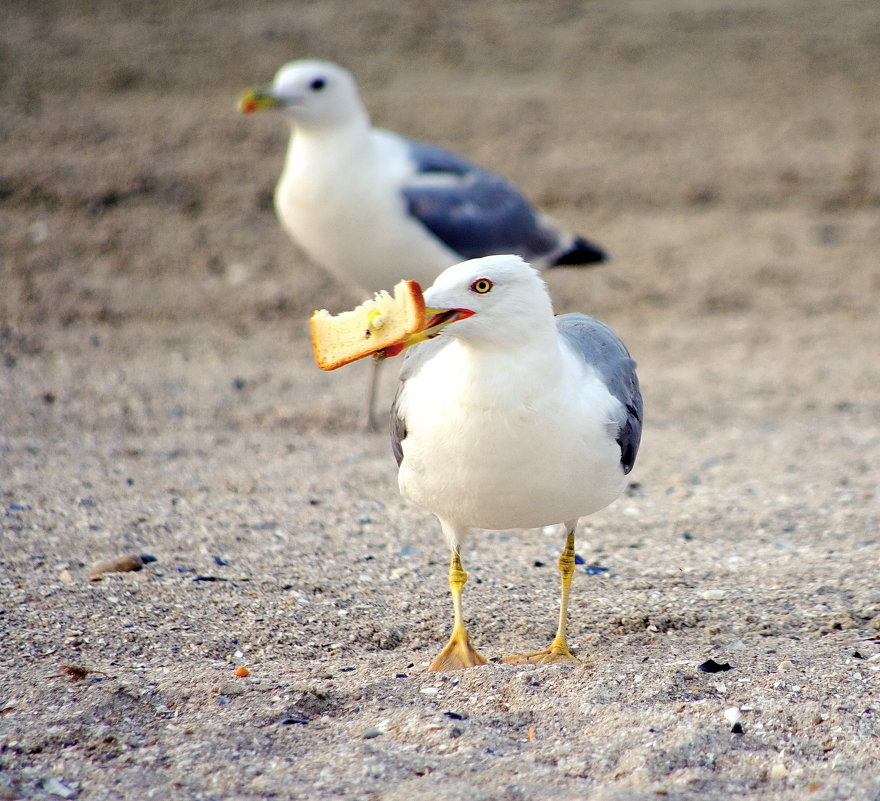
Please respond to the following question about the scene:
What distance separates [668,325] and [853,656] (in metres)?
4.79

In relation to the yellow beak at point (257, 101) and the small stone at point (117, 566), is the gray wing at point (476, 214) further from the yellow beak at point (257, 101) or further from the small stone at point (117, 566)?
the small stone at point (117, 566)

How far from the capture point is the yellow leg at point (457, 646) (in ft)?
12.2

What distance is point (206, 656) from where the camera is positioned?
384 cm

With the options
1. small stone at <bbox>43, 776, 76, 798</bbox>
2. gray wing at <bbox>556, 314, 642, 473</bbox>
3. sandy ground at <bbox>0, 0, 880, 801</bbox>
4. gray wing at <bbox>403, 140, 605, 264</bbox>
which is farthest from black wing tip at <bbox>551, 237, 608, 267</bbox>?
small stone at <bbox>43, 776, 76, 798</bbox>

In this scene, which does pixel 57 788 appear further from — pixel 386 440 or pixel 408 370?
pixel 386 440

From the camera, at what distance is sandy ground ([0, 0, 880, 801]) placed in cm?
330

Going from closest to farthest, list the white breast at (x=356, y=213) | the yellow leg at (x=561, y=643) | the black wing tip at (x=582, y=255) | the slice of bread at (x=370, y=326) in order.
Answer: the slice of bread at (x=370, y=326) → the yellow leg at (x=561, y=643) → the white breast at (x=356, y=213) → the black wing tip at (x=582, y=255)

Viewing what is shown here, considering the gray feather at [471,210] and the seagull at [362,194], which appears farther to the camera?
the gray feather at [471,210]

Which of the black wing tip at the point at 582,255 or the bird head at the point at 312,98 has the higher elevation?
the bird head at the point at 312,98

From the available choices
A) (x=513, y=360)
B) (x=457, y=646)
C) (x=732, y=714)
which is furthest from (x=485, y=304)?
(x=732, y=714)

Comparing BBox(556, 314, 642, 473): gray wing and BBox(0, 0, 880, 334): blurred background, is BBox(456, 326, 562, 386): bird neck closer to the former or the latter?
BBox(556, 314, 642, 473): gray wing

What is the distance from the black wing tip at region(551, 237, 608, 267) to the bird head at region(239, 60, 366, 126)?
1.76 m

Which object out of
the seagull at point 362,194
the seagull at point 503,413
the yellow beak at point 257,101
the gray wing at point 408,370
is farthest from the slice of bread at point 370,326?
the yellow beak at point 257,101

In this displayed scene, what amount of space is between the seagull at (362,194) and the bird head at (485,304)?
3563 millimetres
